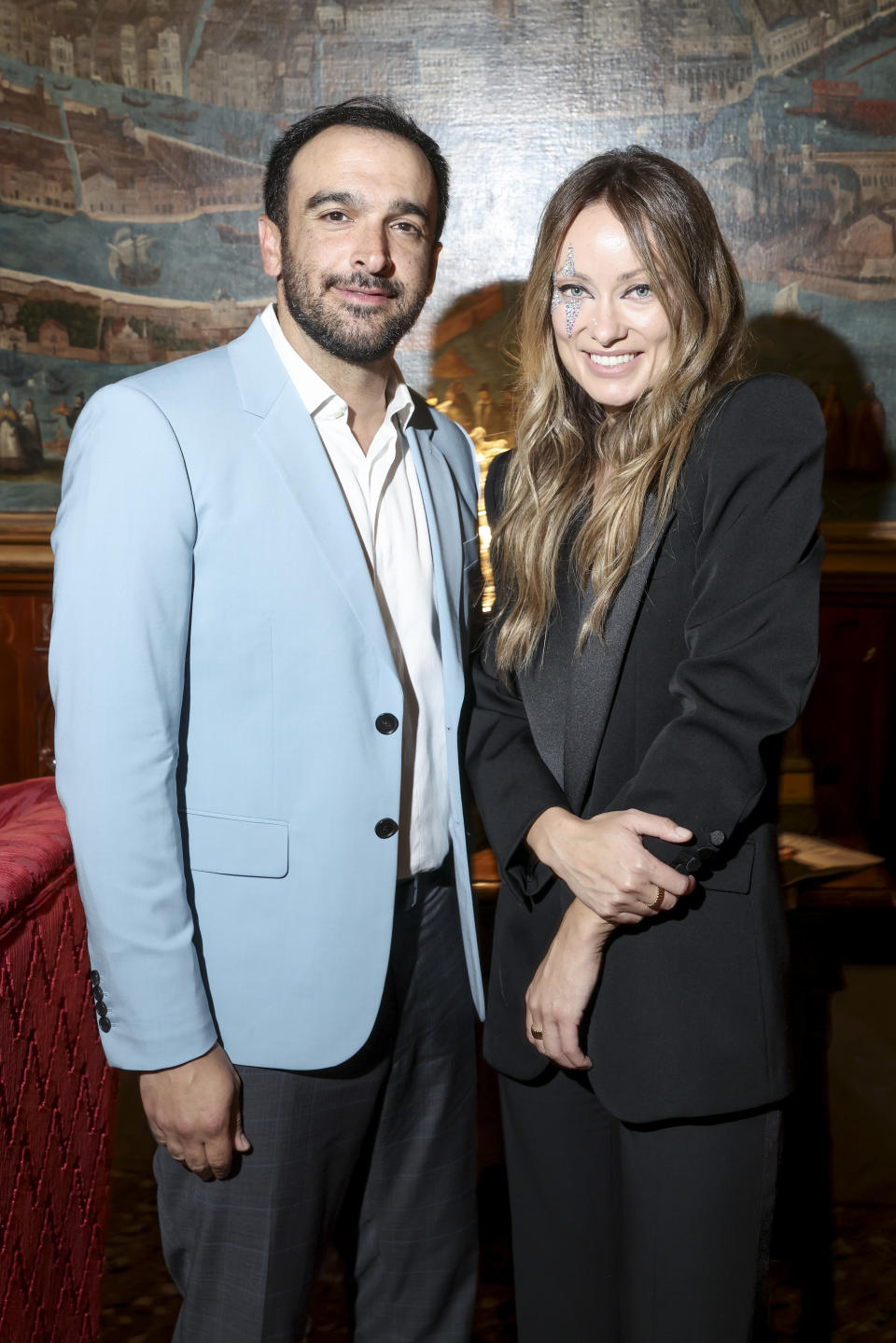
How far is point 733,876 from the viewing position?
5.29 feet

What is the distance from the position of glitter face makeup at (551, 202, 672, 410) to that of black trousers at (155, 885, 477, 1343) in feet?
3.02

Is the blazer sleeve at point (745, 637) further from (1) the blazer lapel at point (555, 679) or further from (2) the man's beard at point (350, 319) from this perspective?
(2) the man's beard at point (350, 319)

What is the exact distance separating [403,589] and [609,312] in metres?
0.56

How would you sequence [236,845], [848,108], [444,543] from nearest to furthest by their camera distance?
[236,845]
[444,543]
[848,108]

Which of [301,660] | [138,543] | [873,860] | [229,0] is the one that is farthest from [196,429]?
[229,0]

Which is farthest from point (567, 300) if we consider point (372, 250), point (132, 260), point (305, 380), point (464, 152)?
point (132, 260)

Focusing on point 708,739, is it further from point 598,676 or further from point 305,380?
point 305,380

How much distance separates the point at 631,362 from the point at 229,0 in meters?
2.42

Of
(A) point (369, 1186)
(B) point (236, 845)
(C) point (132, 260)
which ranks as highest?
(C) point (132, 260)

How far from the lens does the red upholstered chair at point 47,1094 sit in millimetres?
1803

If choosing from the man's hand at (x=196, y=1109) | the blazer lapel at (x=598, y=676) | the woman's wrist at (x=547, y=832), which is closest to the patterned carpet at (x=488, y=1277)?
the man's hand at (x=196, y=1109)

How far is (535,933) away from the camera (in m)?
1.85

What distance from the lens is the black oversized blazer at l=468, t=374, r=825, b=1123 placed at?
1544mm

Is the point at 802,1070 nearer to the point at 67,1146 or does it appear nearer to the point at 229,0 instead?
the point at 67,1146
